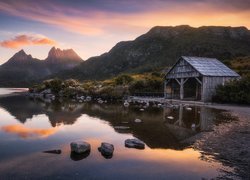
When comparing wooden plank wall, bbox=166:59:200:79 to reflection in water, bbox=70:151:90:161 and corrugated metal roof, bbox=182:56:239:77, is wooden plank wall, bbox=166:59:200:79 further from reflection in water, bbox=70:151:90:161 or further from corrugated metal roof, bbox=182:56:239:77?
reflection in water, bbox=70:151:90:161

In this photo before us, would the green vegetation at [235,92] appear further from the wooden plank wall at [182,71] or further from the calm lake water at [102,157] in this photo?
the calm lake water at [102,157]

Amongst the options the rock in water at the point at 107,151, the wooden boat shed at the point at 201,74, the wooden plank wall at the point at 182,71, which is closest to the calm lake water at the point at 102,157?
the rock in water at the point at 107,151

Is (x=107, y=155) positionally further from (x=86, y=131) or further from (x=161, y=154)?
(x=86, y=131)

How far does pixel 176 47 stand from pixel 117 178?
18279 centimetres

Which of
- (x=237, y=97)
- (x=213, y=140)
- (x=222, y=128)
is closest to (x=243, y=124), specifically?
(x=222, y=128)

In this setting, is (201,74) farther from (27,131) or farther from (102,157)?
(102,157)

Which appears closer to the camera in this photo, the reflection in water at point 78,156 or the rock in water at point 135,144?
the reflection in water at point 78,156

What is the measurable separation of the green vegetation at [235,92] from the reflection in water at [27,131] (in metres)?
27.3

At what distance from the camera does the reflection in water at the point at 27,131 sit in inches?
750

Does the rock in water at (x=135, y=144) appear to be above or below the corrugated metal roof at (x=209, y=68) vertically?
below

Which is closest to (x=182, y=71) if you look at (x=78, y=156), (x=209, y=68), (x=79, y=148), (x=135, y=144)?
(x=209, y=68)

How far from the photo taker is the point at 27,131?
20734mm

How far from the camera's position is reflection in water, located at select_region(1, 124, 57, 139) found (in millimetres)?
19062

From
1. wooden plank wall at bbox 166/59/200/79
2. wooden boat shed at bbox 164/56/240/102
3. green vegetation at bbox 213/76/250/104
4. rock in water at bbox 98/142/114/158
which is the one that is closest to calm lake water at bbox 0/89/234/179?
rock in water at bbox 98/142/114/158
